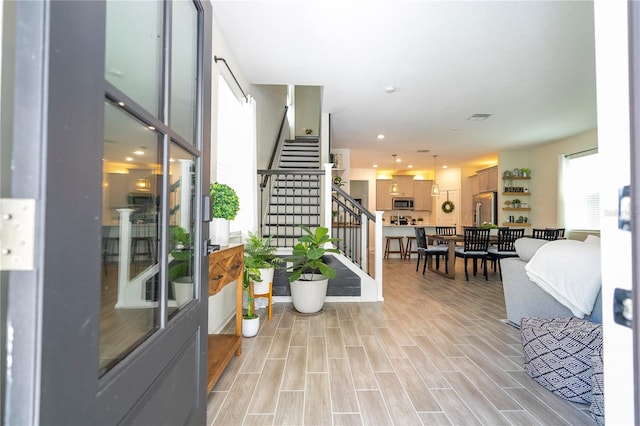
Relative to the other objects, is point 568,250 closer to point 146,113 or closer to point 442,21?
point 442,21

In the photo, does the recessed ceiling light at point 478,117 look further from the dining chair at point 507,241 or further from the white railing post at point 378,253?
the white railing post at point 378,253

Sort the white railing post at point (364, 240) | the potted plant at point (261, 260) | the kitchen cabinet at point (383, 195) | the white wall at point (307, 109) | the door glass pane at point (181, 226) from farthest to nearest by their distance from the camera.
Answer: the kitchen cabinet at point (383, 195) → the white wall at point (307, 109) → the white railing post at point (364, 240) → the potted plant at point (261, 260) → the door glass pane at point (181, 226)

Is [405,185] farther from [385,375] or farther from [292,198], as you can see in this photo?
[385,375]

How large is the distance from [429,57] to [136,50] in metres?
3.20

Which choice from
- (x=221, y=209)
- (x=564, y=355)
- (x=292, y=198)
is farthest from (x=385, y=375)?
(x=292, y=198)

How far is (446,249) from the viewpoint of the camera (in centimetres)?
584

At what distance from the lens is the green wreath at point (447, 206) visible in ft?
35.0

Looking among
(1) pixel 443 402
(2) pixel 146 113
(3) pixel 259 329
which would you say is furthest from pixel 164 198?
(3) pixel 259 329

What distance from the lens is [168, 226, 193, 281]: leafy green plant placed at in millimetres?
965

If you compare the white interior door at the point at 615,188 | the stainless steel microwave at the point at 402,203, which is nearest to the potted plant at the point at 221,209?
the white interior door at the point at 615,188

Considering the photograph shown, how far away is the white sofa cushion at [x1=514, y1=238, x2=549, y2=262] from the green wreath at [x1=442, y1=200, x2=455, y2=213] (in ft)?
26.8

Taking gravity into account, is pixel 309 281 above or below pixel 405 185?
below

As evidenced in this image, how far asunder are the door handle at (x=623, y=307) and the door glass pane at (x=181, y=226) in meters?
1.14

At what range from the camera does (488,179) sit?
27.3ft
